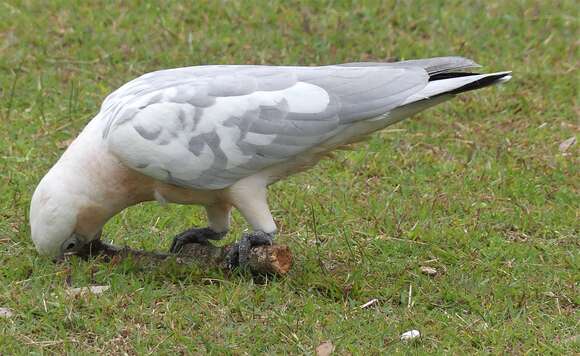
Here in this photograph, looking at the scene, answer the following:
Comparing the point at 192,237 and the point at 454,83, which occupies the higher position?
the point at 454,83

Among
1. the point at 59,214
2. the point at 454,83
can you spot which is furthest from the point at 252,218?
the point at 454,83

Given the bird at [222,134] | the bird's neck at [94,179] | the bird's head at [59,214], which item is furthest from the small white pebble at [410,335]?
the bird's head at [59,214]

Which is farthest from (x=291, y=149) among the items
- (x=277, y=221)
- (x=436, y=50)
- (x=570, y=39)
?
(x=570, y=39)

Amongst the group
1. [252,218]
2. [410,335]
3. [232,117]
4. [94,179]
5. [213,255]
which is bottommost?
[410,335]

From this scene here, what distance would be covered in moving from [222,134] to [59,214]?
0.72 m

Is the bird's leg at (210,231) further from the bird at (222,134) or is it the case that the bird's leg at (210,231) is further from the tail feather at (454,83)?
the tail feather at (454,83)

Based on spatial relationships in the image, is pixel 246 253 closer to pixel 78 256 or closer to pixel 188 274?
pixel 188 274

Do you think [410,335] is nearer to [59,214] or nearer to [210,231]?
[210,231]

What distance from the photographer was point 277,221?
505 centimetres

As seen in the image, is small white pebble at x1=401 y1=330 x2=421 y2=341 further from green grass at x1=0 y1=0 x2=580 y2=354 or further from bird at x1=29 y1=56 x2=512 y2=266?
bird at x1=29 y1=56 x2=512 y2=266

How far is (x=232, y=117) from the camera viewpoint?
13.7 feet

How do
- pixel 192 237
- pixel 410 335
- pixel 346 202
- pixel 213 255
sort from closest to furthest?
pixel 410 335
pixel 213 255
pixel 192 237
pixel 346 202

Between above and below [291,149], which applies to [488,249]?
below

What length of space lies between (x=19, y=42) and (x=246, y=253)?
10.5 ft
